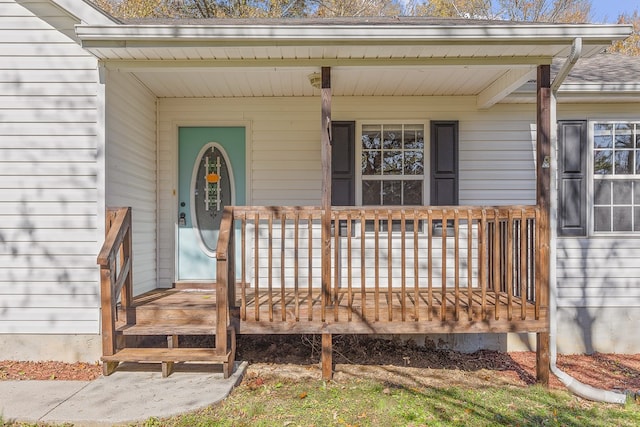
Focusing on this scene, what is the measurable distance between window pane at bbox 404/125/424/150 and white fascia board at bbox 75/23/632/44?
1.75 meters

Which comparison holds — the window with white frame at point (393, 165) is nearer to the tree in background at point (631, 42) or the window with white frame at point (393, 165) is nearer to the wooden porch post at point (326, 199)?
the wooden porch post at point (326, 199)

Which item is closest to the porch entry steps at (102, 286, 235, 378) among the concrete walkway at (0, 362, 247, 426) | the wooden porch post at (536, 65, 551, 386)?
the concrete walkway at (0, 362, 247, 426)

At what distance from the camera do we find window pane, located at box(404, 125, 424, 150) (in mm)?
5219

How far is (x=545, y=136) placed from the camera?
147 inches

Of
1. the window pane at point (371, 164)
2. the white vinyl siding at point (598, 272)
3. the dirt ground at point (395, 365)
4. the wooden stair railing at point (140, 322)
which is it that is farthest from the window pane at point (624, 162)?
the wooden stair railing at point (140, 322)

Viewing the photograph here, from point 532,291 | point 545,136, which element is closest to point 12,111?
point 545,136

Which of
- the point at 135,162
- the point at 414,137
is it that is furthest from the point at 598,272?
the point at 135,162

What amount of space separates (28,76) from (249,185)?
2.43 m

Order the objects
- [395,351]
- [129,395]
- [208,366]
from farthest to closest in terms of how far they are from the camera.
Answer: [395,351]
[208,366]
[129,395]

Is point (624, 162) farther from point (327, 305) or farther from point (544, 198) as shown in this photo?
point (327, 305)

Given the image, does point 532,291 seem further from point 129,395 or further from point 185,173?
point 185,173

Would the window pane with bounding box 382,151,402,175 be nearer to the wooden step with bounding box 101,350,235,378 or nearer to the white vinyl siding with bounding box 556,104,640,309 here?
the white vinyl siding with bounding box 556,104,640,309

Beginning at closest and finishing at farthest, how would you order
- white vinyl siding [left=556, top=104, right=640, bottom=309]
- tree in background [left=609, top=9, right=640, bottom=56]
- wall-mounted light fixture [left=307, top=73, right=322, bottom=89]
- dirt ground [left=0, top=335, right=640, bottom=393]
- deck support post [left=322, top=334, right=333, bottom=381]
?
deck support post [left=322, top=334, right=333, bottom=381] < dirt ground [left=0, top=335, right=640, bottom=393] < wall-mounted light fixture [left=307, top=73, right=322, bottom=89] < white vinyl siding [left=556, top=104, right=640, bottom=309] < tree in background [left=609, top=9, right=640, bottom=56]

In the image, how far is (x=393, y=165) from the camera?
5195 millimetres
